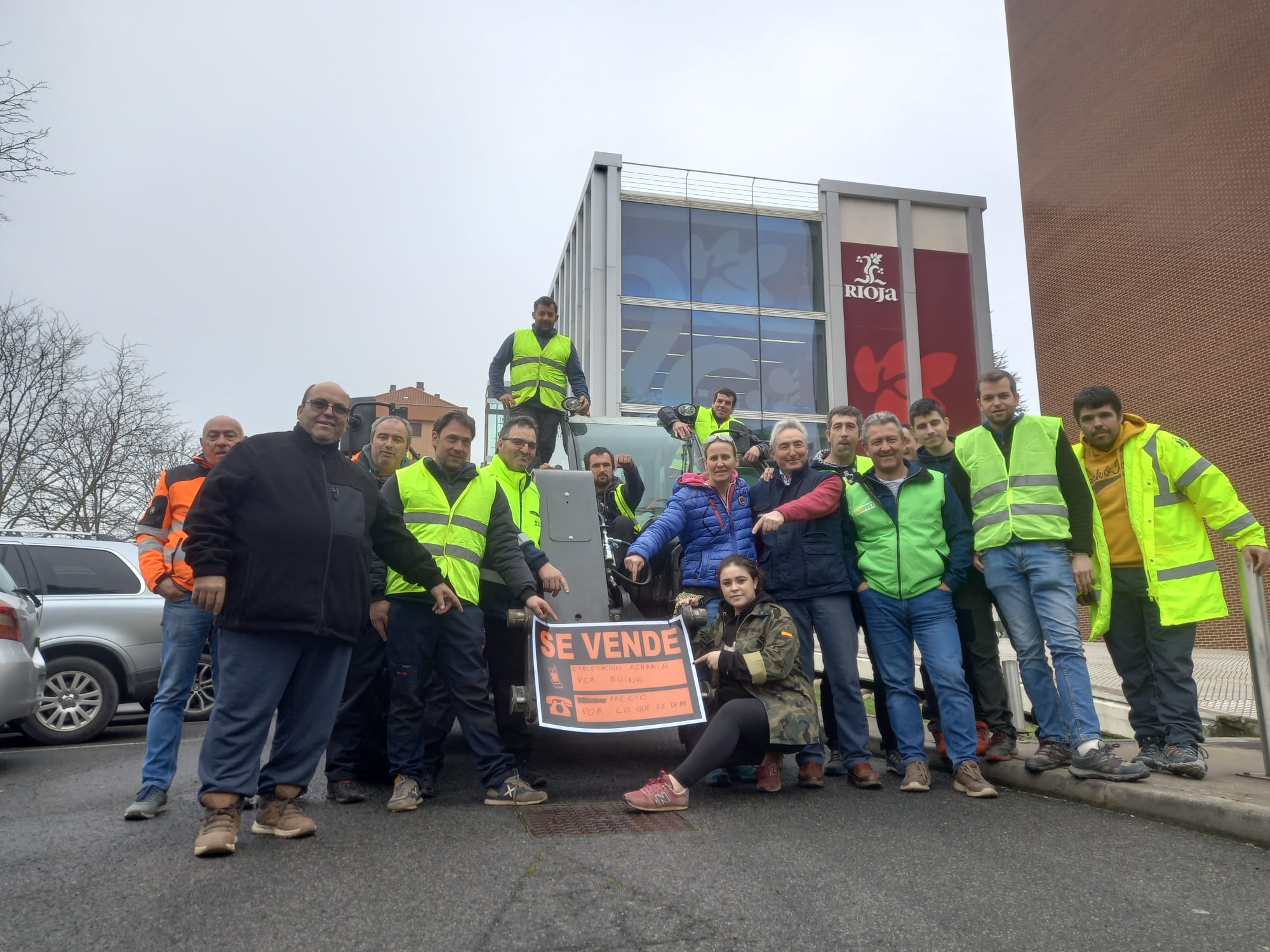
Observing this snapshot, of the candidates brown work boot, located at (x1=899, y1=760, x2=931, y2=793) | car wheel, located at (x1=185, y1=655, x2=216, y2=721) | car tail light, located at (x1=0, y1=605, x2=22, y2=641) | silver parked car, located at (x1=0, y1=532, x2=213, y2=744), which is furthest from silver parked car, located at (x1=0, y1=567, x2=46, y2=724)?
brown work boot, located at (x1=899, y1=760, x2=931, y2=793)

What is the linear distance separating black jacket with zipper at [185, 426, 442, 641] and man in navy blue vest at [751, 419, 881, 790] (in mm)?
2301

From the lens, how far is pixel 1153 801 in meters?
4.42

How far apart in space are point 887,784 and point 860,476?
1.76 metres

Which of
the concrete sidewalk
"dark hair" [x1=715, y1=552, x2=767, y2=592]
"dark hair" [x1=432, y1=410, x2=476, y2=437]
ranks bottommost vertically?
the concrete sidewalk

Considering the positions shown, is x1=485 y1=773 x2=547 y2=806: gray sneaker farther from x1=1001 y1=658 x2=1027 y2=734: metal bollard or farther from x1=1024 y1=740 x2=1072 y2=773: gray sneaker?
x1=1001 y1=658 x2=1027 y2=734: metal bollard

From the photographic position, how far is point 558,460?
854cm

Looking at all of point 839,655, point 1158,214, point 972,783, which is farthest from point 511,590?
point 1158,214

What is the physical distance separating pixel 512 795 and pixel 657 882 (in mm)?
1473

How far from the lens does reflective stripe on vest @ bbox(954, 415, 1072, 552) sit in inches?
203

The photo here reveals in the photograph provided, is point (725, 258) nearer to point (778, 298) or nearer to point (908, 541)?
point (778, 298)

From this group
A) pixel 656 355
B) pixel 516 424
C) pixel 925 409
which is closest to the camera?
pixel 516 424

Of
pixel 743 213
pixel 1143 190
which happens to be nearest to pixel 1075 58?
pixel 1143 190

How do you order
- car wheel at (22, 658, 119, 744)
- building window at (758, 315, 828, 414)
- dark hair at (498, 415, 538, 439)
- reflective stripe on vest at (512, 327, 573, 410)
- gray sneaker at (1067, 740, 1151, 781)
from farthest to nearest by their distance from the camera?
1. building window at (758, 315, 828, 414)
2. reflective stripe on vest at (512, 327, 573, 410)
3. car wheel at (22, 658, 119, 744)
4. dark hair at (498, 415, 538, 439)
5. gray sneaker at (1067, 740, 1151, 781)

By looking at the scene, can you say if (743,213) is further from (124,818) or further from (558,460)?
(124,818)
